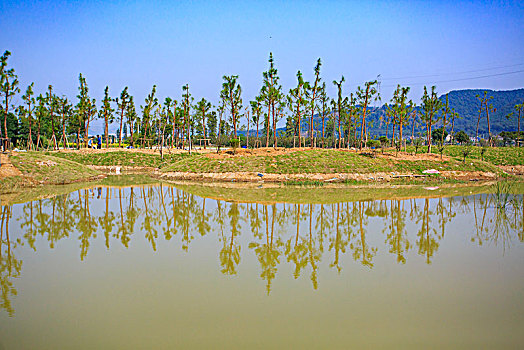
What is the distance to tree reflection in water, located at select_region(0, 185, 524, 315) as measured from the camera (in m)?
8.48

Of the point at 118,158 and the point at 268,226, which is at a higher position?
the point at 118,158

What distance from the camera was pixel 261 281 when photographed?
22.4 feet

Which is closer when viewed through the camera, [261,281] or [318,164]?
[261,281]

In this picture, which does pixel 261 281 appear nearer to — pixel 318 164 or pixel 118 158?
pixel 318 164

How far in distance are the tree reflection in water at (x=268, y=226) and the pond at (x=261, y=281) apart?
69 millimetres

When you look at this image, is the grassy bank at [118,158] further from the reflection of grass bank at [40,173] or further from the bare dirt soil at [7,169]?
the bare dirt soil at [7,169]

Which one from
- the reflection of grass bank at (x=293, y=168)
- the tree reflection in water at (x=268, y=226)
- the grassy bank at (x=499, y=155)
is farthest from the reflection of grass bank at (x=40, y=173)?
the grassy bank at (x=499, y=155)

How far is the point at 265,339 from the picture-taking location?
15.8 feet

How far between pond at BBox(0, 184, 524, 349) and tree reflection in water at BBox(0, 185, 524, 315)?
0.07 metres

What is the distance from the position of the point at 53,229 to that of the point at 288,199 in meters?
10.3

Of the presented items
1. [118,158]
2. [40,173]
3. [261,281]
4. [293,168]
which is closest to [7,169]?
[40,173]

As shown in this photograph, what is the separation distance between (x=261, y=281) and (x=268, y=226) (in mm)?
5196

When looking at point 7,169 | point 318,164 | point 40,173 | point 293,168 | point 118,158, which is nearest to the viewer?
point 7,169

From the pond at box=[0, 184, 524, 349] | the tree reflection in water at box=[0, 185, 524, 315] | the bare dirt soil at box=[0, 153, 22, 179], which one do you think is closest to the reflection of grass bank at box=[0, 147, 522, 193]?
the bare dirt soil at box=[0, 153, 22, 179]
